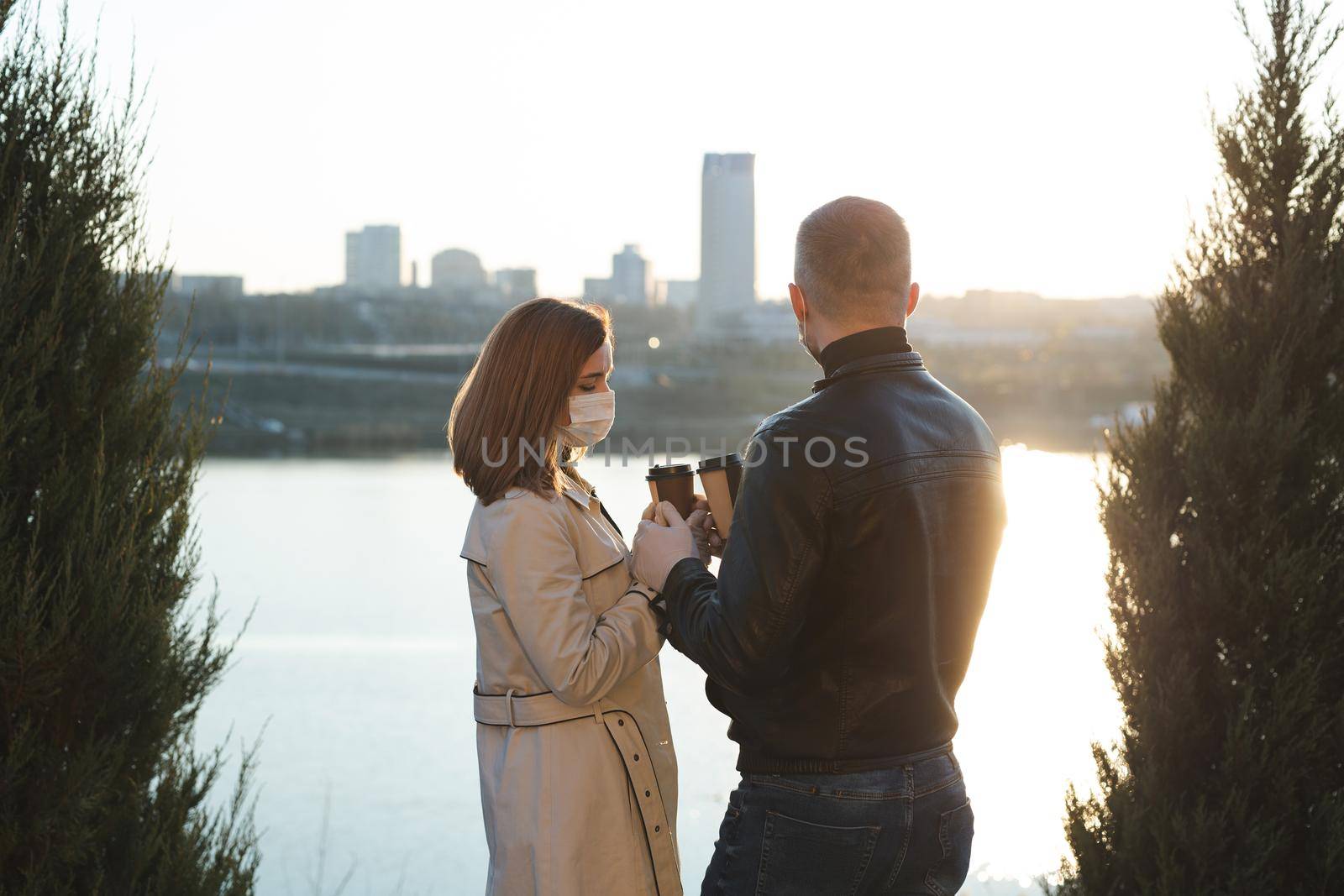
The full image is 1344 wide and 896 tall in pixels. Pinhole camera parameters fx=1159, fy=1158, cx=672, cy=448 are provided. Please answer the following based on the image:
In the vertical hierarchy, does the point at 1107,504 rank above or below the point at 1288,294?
below

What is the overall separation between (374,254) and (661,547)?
81727 mm

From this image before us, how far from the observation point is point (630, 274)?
43.5 metres

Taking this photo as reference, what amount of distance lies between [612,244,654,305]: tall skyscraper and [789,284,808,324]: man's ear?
37.6m

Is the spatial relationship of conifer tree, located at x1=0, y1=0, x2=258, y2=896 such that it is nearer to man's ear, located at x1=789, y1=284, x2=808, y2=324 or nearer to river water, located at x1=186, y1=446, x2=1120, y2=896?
river water, located at x1=186, y1=446, x2=1120, y2=896

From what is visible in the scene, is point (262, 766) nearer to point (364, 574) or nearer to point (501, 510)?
point (501, 510)

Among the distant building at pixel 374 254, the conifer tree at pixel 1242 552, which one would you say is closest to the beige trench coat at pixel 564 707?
the conifer tree at pixel 1242 552

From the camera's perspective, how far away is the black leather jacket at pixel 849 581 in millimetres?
1546

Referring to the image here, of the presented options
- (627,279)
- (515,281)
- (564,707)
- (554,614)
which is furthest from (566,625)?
(515,281)

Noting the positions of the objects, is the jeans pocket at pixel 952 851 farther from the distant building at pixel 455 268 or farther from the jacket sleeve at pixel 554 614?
the distant building at pixel 455 268

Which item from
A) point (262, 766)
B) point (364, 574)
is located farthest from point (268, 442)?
point (262, 766)

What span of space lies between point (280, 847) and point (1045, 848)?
4.84 meters

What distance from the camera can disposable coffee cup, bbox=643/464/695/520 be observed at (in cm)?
191

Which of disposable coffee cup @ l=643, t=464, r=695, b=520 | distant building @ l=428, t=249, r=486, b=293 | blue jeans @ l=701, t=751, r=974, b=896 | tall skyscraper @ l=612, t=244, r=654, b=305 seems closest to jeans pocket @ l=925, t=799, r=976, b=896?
blue jeans @ l=701, t=751, r=974, b=896

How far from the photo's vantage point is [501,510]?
1.80m
